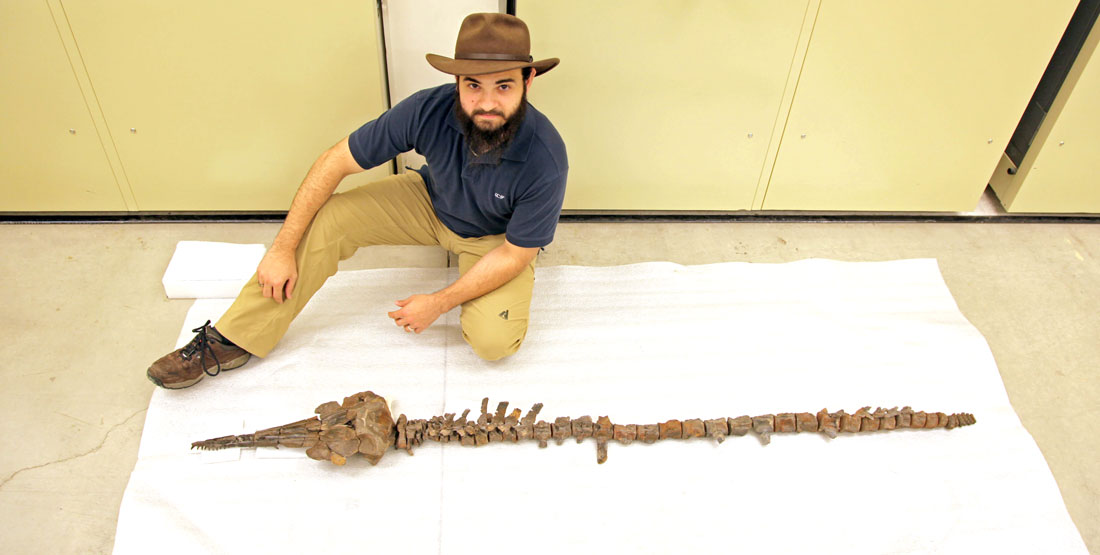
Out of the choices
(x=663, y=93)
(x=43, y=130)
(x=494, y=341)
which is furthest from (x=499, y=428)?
(x=43, y=130)

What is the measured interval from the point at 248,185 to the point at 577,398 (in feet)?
5.98

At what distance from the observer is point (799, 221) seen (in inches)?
157

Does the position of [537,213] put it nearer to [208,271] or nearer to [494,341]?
[494,341]

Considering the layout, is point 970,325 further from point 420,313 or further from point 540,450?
point 420,313

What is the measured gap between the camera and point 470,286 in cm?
286

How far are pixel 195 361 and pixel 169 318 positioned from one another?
1.51 feet

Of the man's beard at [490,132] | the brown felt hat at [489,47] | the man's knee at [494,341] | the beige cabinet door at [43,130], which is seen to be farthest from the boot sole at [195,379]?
the brown felt hat at [489,47]

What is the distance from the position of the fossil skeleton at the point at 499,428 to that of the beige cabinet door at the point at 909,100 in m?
1.32

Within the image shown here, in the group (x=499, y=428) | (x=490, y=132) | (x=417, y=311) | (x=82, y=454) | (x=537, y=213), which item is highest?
(x=490, y=132)

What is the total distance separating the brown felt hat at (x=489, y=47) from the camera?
2.38 metres

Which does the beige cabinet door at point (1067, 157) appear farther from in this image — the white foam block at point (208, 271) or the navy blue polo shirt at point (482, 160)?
the white foam block at point (208, 271)

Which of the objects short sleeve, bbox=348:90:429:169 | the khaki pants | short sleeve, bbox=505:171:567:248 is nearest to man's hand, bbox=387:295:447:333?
the khaki pants

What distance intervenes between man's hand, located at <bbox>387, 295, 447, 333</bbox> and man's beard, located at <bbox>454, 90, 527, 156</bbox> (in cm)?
59

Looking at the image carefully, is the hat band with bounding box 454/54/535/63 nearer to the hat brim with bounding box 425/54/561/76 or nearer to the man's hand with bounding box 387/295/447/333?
the hat brim with bounding box 425/54/561/76
